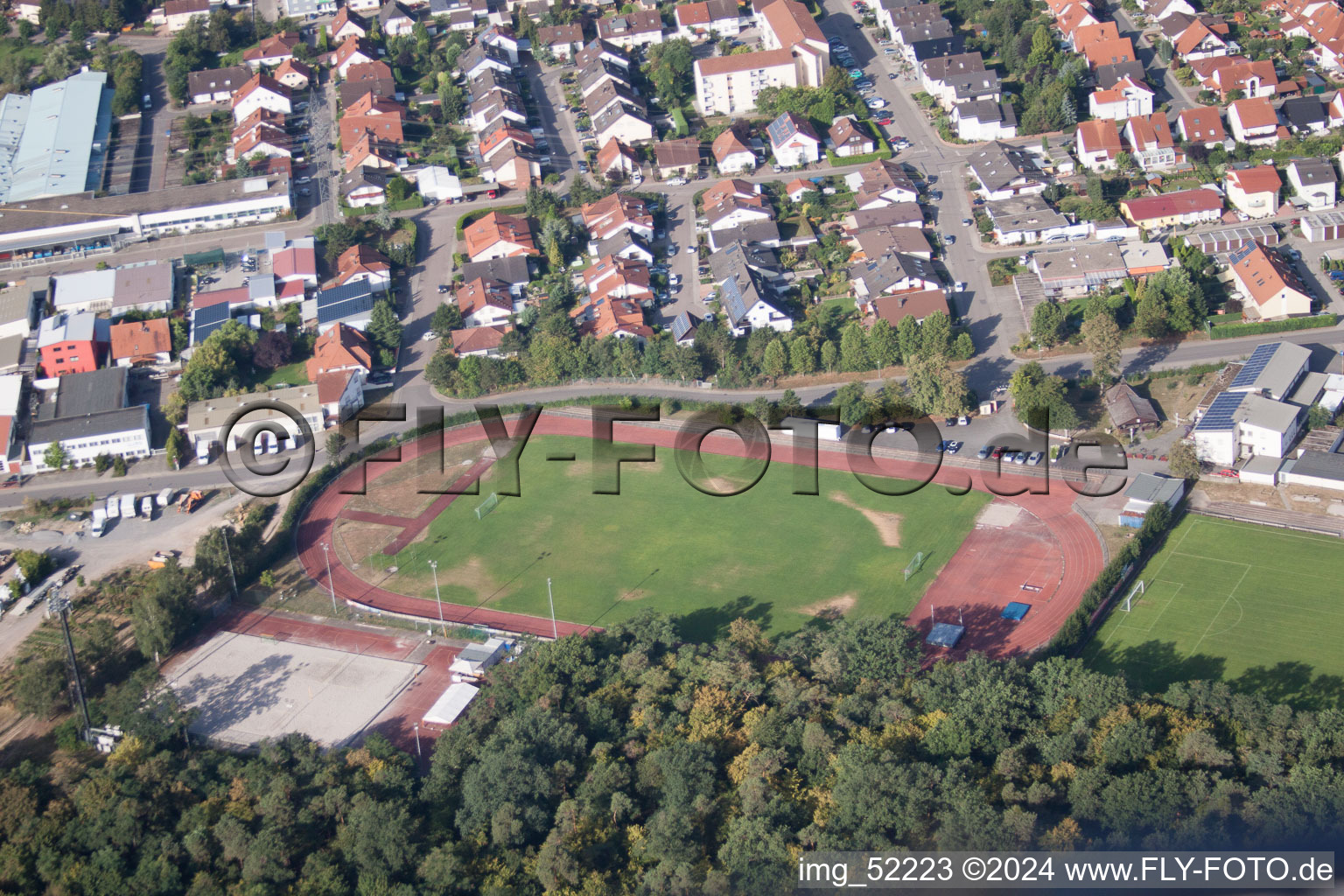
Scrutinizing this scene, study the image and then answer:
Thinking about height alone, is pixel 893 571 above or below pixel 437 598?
above

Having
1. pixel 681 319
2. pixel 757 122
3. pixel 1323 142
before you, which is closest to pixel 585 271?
pixel 681 319

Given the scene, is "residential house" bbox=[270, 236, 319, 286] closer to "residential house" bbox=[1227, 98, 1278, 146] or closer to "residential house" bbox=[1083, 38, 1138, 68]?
"residential house" bbox=[1083, 38, 1138, 68]

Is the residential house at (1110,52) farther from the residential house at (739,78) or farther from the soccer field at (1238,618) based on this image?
the soccer field at (1238,618)

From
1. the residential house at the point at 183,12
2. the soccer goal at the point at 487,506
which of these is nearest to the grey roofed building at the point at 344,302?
the soccer goal at the point at 487,506

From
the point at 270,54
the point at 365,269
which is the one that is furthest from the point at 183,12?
the point at 365,269

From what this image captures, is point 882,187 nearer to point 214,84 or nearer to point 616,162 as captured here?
point 616,162

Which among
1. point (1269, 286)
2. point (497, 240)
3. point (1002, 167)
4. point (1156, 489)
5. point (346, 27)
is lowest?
point (1156, 489)

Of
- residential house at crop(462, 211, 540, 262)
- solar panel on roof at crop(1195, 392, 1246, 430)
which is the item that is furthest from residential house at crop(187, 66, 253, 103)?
solar panel on roof at crop(1195, 392, 1246, 430)
